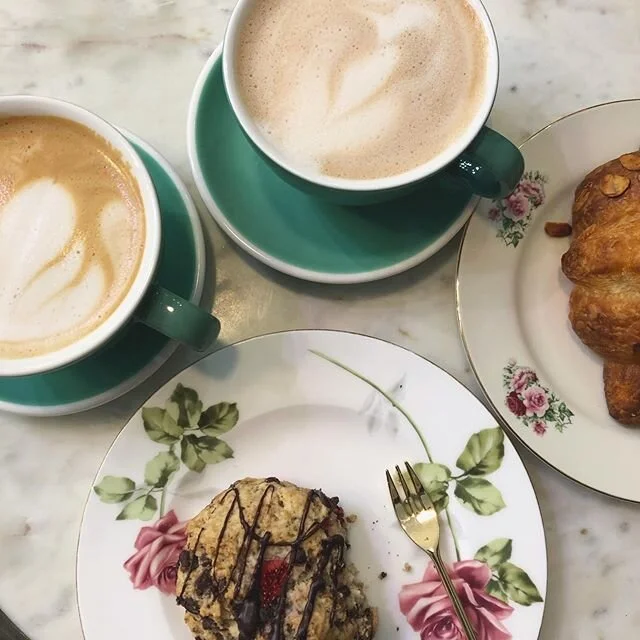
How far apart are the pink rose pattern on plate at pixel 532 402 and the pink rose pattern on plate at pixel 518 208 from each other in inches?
7.7

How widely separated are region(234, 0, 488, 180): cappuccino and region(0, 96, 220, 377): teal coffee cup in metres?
0.20

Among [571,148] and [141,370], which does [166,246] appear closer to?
[141,370]

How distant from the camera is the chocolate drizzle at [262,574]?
914 mm

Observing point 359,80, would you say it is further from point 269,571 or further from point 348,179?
point 269,571

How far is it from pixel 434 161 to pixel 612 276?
33cm

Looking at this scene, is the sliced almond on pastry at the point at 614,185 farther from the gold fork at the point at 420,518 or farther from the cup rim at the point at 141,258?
the cup rim at the point at 141,258

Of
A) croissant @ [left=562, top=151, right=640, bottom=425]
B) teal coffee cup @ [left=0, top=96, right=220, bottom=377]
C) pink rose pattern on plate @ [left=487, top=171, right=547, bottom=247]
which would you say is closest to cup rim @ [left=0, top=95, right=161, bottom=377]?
teal coffee cup @ [left=0, top=96, right=220, bottom=377]

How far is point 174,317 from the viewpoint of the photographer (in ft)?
2.92

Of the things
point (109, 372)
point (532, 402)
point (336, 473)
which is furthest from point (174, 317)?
point (532, 402)

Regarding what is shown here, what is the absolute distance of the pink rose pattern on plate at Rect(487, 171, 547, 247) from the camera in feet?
3.59

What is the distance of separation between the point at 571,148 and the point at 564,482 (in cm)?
51

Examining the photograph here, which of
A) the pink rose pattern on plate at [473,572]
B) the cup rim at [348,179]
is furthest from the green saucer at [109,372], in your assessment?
the pink rose pattern on plate at [473,572]

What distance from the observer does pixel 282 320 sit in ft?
3.75

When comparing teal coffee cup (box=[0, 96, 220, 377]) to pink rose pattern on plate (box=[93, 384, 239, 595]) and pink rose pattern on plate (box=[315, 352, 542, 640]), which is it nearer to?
pink rose pattern on plate (box=[93, 384, 239, 595])
